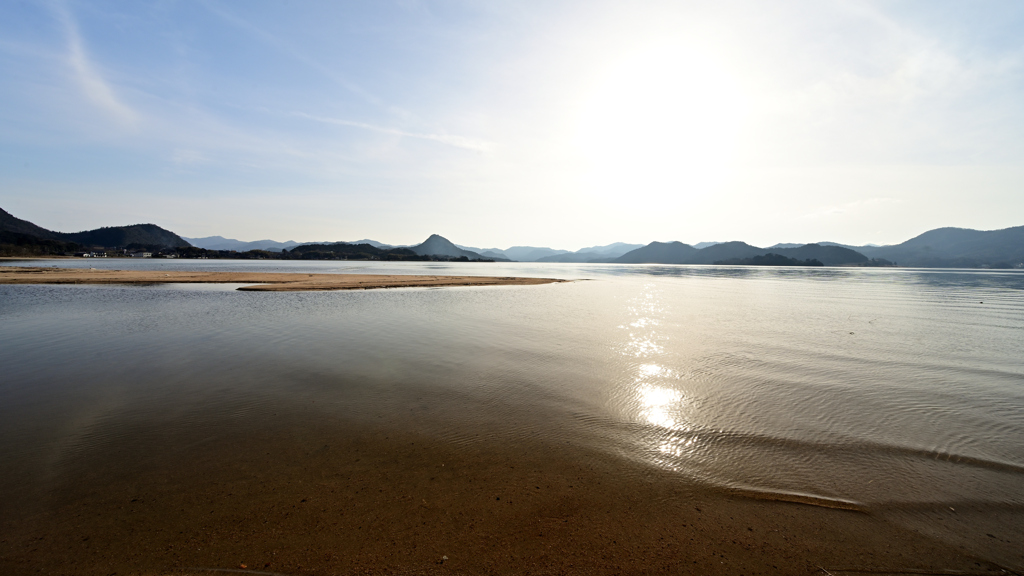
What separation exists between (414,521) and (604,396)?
7188 mm

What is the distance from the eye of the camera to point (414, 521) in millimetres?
5613

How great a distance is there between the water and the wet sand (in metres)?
0.52

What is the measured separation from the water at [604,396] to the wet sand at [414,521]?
52cm

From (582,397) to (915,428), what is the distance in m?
8.04

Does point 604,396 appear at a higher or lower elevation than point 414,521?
lower

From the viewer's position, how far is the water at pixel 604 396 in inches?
276

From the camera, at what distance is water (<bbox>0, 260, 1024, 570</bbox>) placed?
702cm

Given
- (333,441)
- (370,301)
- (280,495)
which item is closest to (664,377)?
(333,441)

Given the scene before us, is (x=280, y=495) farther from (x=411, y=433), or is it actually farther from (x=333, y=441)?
(x=411, y=433)

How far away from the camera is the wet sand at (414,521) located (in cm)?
488

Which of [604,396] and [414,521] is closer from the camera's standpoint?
[414,521]

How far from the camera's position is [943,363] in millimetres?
15898

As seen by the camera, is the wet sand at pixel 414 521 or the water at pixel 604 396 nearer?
the wet sand at pixel 414 521

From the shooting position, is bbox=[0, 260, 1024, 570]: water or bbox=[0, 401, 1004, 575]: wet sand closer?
bbox=[0, 401, 1004, 575]: wet sand
